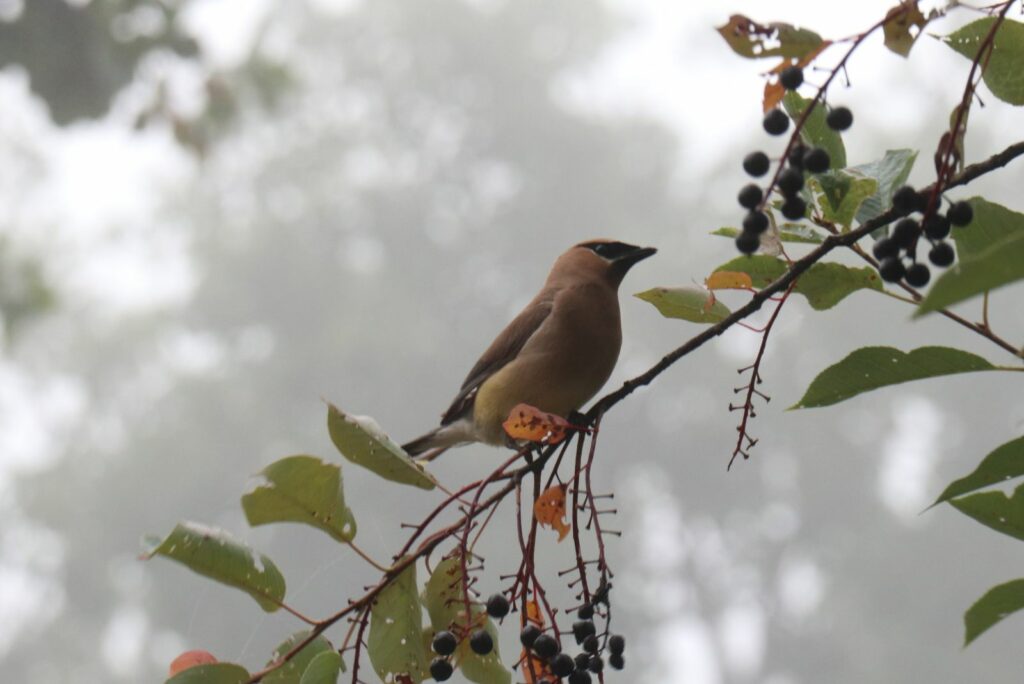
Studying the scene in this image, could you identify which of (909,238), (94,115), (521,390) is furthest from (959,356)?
(94,115)

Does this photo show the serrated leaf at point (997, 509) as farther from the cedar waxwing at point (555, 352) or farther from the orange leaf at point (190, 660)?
the cedar waxwing at point (555, 352)

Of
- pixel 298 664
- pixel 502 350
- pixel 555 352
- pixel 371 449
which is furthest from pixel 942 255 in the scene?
pixel 502 350

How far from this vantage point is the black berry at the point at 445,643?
33.5 inches

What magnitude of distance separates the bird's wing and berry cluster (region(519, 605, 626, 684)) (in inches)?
34.7

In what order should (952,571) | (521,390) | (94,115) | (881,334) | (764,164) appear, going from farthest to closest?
1. (881,334)
2. (952,571)
3. (94,115)
4. (521,390)
5. (764,164)

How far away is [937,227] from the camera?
0.71 metres

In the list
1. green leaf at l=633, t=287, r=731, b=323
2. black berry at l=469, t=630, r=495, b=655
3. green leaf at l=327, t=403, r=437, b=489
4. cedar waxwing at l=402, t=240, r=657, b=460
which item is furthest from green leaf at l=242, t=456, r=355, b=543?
cedar waxwing at l=402, t=240, r=657, b=460

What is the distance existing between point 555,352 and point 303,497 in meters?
0.81

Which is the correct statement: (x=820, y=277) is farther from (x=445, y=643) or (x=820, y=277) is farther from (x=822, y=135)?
(x=445, y=643)

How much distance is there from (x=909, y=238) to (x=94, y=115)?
17.6ft

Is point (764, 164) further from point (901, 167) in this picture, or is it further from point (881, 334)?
point (881, 334)

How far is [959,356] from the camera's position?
729mm

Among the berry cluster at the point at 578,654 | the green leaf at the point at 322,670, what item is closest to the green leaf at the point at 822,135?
the berry cluster at the point at 578,654

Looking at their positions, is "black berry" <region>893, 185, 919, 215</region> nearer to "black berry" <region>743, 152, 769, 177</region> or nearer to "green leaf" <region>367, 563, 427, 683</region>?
"black berry" <region>743, 152, 769, 177</region>
